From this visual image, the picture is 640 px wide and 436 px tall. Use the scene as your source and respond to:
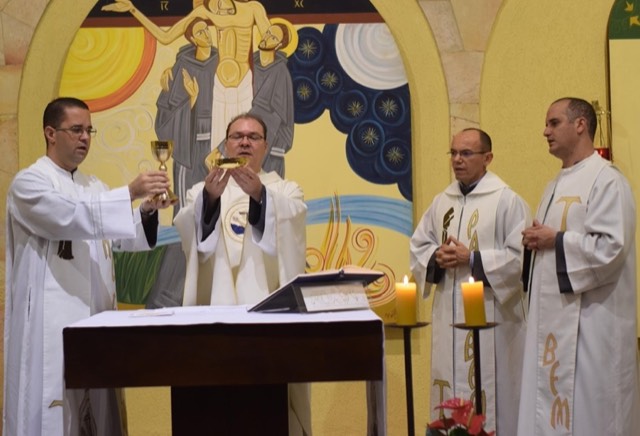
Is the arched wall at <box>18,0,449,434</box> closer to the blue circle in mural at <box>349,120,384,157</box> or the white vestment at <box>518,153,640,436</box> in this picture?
the blue circle in mural at <box>349,120,384,157</box>

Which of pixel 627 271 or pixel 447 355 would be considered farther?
pixel 447 355

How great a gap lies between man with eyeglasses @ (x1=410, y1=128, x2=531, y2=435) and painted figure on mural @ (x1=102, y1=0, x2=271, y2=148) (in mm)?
1614

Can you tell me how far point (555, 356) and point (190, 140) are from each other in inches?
117

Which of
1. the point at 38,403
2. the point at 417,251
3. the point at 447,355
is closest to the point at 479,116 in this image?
the point at 417,251

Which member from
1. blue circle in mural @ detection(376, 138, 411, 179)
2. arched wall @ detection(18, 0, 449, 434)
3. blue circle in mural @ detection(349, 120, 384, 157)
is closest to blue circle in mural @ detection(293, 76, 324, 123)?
blue circle in mural @ detection(349, 120, 384, 157)

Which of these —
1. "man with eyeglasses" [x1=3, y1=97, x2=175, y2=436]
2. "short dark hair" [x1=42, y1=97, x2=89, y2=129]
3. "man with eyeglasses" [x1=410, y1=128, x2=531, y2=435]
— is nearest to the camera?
"man with eyeglasses" [x1=3, y1=97, x2=175, y2=436]

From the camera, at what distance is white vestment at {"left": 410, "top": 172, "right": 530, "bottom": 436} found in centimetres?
573

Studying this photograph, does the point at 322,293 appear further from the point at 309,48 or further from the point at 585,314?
the point at 309,48

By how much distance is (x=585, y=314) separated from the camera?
5012 millimetres

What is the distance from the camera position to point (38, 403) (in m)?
4.57

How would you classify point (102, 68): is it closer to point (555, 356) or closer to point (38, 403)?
point (38, 403)

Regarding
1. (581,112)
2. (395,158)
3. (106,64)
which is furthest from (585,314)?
(106,64)

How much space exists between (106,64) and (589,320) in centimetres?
371

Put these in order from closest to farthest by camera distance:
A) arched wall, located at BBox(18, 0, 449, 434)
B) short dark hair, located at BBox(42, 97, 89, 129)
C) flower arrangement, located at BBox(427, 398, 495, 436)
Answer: flower arrangement, located at BBox(427, 398, 495, 436), short dark hair, located at BBox(42, 97, 89, 129), arched wall, located at BBox(18, 0, 449, 434)
